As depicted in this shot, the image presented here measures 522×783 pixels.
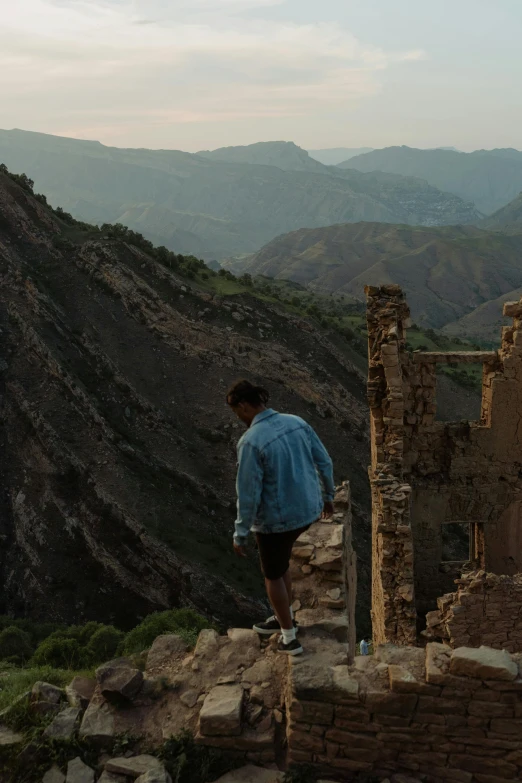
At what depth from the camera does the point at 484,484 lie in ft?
34.9

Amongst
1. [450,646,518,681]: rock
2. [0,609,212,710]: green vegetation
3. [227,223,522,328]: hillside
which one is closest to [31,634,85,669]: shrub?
[0,609,212,710]: green vegetation

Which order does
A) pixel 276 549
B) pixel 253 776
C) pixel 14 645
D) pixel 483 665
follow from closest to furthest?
pixel 483 665
pixel 253 776
pixel 276 549
pixel 14 645

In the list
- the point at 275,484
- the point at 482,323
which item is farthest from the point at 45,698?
the point at 482,323

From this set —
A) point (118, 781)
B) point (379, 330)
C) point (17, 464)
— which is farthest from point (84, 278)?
point (118, 781)

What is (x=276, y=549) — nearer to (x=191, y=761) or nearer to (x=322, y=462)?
(x=322, y=462)

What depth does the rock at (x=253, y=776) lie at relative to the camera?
4480 mm

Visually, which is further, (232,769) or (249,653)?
(249,653)

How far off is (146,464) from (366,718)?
2054 cm

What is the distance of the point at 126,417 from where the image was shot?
25.9m

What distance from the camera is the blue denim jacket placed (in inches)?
184

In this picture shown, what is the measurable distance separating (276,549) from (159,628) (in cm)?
727

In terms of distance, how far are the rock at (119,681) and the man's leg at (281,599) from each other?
1.31m

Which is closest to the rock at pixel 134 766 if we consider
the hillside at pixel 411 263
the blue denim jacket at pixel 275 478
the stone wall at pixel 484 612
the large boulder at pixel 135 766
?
the large boulder at pixel 135 766

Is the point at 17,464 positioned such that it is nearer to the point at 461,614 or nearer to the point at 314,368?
the point at 314,368
